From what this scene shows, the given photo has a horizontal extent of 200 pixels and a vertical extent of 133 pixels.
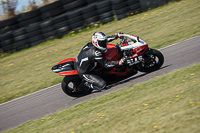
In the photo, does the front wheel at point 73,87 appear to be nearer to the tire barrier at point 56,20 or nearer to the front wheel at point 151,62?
the front wheel at point 151,62

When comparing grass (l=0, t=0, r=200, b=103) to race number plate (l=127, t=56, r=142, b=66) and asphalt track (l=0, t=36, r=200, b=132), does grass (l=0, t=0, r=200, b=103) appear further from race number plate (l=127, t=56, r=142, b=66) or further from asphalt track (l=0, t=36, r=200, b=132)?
race number plate (l=127, t=56, r=142, b=66)

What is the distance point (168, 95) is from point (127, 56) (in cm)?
208

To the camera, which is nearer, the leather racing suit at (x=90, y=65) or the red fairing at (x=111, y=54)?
the leather racing suit at (x=90, y=65)

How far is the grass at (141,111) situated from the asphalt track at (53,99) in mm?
508

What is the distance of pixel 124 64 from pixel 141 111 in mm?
2236

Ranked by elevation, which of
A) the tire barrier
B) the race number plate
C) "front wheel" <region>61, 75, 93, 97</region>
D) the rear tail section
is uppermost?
the tire barrier

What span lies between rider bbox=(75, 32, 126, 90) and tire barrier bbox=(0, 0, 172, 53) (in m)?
8.04

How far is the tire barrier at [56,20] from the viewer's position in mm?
14481

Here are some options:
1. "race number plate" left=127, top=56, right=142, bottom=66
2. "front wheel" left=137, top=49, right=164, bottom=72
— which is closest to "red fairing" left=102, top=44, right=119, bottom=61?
"race number plate" left=127, top=56, right=142, bottom=66

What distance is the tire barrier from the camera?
14.5 m

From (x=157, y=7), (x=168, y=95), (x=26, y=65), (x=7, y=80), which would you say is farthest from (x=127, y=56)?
(x=157, y=7)

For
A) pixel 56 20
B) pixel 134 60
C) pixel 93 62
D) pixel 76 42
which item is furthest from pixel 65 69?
pixel 56 20

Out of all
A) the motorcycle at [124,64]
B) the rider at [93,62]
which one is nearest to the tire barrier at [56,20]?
the motorcycle at [124,64]

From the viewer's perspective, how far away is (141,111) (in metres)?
4.89
